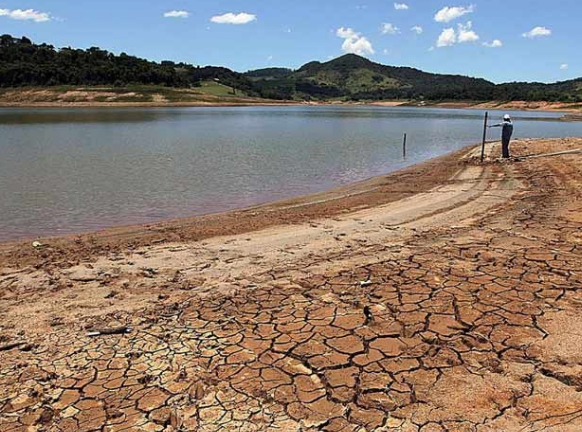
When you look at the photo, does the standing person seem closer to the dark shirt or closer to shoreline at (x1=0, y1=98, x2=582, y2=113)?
the dark shirt

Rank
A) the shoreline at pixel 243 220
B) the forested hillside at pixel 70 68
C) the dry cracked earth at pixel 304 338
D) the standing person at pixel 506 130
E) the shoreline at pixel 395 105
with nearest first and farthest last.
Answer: the dry cracked earth at pixel 304 338 → the shoreline at pixel 243 220 → the standing person at pixel 506 130 → the shoreline at pixel 395 105 → the forested hillside at pixel 70 68

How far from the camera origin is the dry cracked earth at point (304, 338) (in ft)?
13.1

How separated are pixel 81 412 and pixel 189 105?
122512 mm

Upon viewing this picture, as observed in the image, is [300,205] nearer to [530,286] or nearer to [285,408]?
[530,286]

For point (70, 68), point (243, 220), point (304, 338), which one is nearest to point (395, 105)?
point (70, 68)

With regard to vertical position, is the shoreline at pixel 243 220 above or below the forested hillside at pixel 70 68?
below

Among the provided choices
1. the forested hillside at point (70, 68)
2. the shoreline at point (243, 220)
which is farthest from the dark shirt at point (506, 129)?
the forested hillside at point (70, 68)

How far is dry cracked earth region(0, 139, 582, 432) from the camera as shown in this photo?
157 inches

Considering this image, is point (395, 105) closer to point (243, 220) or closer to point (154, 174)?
point (154, 174)

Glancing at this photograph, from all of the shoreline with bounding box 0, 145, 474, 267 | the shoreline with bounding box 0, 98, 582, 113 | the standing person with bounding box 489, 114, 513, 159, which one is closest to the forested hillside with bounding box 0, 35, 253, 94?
the shoreline with bounding box 0, 98, 582, 113

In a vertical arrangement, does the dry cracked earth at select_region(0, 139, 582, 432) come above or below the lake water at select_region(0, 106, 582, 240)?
above

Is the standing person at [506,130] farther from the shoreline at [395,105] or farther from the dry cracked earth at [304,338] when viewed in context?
the shoreline at [395,105]

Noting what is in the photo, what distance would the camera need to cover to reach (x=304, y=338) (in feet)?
16.9

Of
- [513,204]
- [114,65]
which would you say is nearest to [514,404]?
[513,204]
